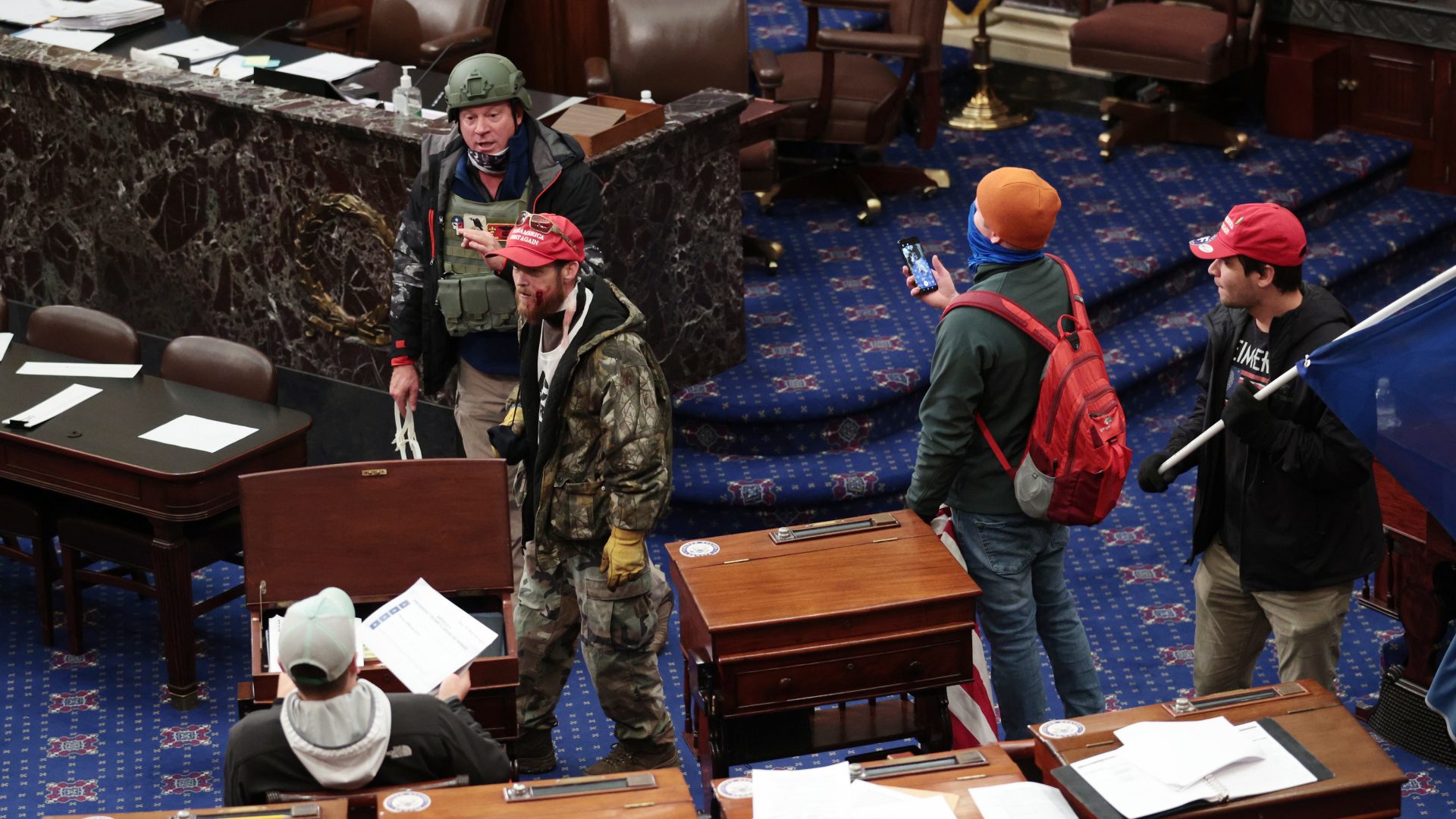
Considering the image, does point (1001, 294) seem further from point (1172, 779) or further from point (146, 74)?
point (146, 74)

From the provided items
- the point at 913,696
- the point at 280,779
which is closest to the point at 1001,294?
the point at 913,696

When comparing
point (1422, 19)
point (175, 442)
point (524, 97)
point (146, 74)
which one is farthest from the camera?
→ point (1422, 19)

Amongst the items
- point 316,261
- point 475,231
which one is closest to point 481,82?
point 475,231

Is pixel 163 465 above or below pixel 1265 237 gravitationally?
below

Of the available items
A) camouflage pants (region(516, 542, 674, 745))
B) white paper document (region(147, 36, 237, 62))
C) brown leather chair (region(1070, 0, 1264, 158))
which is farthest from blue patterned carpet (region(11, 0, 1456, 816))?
white paper document (region(147, 36, 237, 62))

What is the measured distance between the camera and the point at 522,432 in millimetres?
4867

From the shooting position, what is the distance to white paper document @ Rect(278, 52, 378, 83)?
713 centimetres

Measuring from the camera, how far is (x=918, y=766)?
145 inches

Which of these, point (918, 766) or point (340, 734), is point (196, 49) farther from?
point (918, 766)

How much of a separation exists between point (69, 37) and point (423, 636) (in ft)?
14.5

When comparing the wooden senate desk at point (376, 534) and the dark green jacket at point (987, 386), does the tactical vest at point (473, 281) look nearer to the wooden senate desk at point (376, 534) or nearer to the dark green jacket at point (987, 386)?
the wooden senate desk at point (376, 534)

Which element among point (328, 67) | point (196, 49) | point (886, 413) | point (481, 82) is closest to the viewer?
point (481, 82)

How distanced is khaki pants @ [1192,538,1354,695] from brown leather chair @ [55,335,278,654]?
2.90m

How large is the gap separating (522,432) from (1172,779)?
2.06 m
